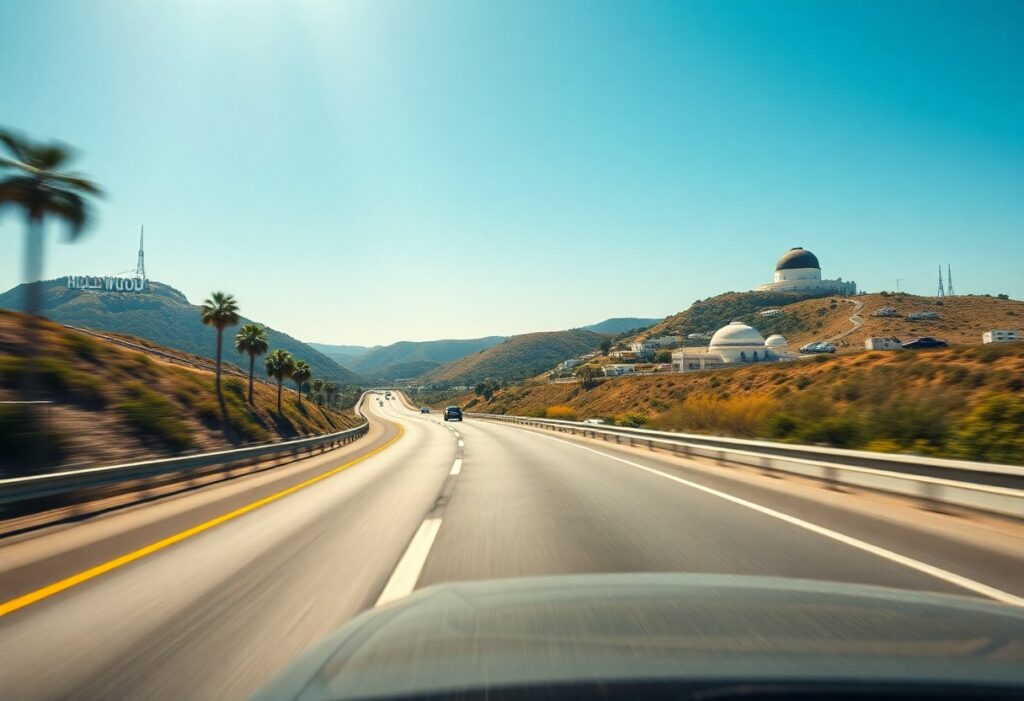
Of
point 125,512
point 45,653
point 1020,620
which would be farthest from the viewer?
point 125,512

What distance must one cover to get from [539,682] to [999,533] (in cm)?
727

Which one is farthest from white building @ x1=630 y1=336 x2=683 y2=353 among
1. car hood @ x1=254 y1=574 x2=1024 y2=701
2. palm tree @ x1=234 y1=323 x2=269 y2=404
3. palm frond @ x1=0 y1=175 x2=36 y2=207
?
car hood @ x1=254 y1=574 x2=1024 y2=701

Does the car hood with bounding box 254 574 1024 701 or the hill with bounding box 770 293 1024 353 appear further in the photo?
the hill with bounding box 770 293 1024 353

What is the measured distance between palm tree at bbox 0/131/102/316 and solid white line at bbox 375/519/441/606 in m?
19.2

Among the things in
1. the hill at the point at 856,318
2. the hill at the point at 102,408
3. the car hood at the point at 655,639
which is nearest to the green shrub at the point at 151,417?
the hill at the point at 102,408

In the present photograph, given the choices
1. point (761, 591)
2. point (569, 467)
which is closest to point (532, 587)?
point (761, 591)

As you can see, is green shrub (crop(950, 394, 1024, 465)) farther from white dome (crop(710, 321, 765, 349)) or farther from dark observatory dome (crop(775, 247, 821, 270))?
dark observatory dome (crop(775, 247, 821, 270))

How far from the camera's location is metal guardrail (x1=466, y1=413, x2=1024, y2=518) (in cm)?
732

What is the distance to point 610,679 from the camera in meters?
2.01

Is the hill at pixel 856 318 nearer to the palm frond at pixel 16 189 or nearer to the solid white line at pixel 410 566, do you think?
the palm frond at pixel 16 189

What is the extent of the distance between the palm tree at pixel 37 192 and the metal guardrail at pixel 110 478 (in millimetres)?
10931

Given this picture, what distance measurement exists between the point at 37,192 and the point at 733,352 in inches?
4029

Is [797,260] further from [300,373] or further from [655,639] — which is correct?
[655,639]

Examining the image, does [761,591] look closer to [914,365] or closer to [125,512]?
[125,512]
